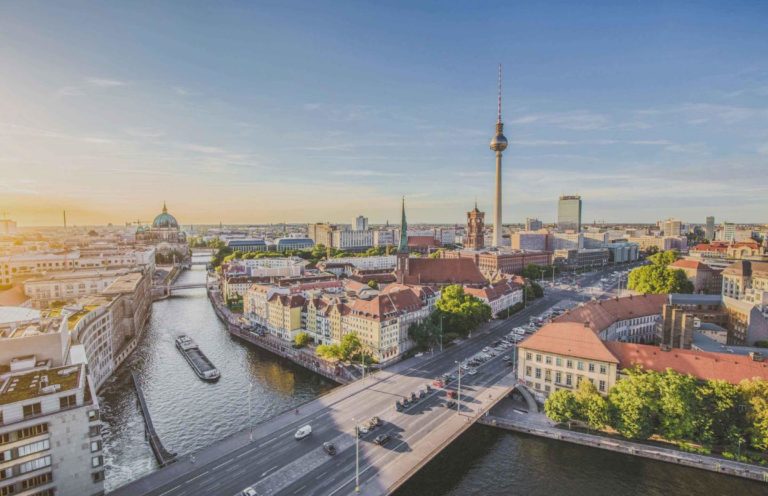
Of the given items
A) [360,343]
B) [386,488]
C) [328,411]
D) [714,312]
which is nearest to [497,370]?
[360,343]

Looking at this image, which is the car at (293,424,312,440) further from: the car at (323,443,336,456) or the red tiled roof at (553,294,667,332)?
the red tiled roof at (553,294,667,332)

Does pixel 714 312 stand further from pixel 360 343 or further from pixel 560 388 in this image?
pixel 360 343

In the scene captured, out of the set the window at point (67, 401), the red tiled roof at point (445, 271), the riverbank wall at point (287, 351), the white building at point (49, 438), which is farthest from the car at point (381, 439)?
the red tiled roof at point (445, 271)

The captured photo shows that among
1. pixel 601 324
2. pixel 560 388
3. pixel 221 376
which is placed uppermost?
pixel 601 324

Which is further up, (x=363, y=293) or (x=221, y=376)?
(x=363, y=293)

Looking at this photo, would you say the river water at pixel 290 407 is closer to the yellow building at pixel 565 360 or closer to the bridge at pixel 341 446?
the bridge at pixel 341 446

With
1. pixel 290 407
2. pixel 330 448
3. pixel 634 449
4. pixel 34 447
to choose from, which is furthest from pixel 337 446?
pixel 634 449
